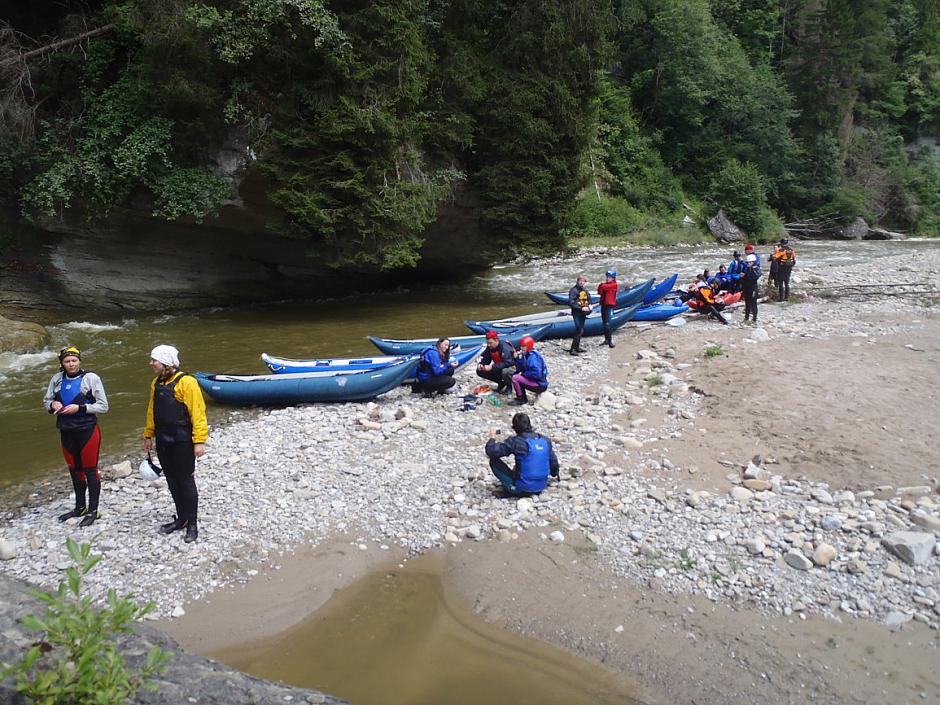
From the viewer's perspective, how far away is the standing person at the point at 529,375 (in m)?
9.55

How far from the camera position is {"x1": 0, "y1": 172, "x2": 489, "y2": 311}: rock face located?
1623 centimetres

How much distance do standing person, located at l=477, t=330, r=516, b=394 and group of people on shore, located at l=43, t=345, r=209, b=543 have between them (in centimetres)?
498

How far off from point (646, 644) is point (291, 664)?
2641 mm

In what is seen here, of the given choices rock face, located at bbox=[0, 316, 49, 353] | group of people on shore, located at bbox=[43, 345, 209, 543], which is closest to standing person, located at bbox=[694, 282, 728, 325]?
group of people on shore, located at bbox=[43, 345, 209, 543]

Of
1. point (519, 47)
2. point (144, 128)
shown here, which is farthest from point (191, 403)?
point (519, 47)

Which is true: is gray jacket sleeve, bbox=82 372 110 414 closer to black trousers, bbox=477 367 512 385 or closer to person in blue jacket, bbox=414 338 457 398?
person in blue jacket, bbox=414 338 457 398

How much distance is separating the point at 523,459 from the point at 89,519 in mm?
4472

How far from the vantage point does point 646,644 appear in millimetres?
4766

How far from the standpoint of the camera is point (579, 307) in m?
12.1

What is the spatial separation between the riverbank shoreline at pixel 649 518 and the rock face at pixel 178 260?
9077 millimetres

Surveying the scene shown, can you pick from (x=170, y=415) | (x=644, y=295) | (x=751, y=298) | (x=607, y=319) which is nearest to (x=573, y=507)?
(x=170, y=415)

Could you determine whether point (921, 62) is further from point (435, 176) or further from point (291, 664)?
point (291, 664)

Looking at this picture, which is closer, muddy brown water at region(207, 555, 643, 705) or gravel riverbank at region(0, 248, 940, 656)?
muddy brown water at region(207, 555, 643, 705)

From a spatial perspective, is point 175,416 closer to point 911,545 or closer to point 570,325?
point 911,545
